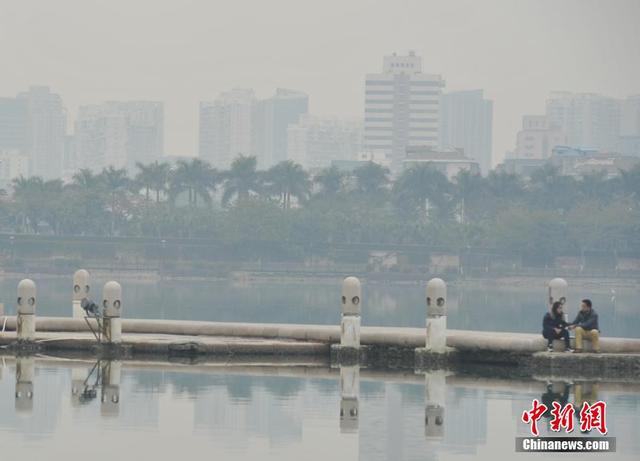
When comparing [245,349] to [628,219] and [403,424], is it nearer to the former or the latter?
[403,424]

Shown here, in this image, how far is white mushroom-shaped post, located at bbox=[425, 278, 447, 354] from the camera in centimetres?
3553

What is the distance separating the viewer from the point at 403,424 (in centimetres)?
2859

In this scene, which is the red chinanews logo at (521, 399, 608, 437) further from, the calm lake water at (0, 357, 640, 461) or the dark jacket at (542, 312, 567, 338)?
the dark jacket at (542, 312, 567, 338)

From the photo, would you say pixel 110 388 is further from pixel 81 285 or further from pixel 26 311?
pixel 81 285

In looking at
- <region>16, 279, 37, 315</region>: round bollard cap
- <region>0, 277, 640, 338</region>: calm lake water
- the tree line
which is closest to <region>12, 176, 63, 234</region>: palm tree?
the tree line

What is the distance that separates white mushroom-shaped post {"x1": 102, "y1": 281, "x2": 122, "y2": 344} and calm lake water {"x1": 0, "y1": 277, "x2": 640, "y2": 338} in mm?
45163

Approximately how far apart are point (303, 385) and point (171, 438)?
6462mm

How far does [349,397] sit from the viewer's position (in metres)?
31.7

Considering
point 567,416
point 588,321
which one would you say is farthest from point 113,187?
point 567,416

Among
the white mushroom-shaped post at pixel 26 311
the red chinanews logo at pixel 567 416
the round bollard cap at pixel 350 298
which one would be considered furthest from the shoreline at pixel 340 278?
the red chinanews logo at pixel 567 416

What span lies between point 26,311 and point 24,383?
15.7 ft

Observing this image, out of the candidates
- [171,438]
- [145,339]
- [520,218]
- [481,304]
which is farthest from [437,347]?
[520,218]

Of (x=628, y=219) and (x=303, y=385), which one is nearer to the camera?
(x=303, y=385)

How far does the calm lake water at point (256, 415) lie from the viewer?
85.9 feet
